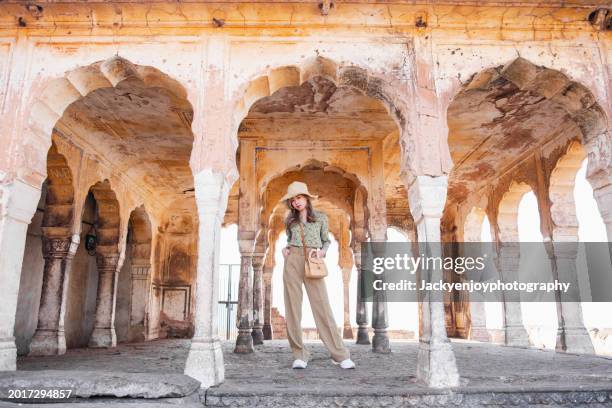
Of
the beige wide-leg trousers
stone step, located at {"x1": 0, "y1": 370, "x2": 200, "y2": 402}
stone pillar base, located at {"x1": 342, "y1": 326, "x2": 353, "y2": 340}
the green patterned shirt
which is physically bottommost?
stone pillar base, located at {"x1": 342, "y1": 326, "x2": 353, "y2": 340}

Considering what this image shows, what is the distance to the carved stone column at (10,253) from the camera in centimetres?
499

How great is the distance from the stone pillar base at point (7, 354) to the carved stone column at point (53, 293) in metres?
3.28

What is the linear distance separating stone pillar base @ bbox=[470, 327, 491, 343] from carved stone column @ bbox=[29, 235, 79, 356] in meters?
9.91

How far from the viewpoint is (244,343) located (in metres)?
7.98

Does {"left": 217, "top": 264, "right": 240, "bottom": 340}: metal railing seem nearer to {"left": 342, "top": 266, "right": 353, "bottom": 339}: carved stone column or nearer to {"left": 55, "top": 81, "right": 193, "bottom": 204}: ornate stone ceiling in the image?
{"left": 342, "top": 266, "right": 353, "bottom": 339}: carved stone column

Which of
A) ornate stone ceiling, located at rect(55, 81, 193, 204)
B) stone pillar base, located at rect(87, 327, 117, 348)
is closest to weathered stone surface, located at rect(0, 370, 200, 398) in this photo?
ornate stone ceiling, located at rect(55, 81, 193, 204)

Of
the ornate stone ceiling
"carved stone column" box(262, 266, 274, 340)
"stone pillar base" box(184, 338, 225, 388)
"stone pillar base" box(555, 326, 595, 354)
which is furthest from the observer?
"carved stone column" box(262, 266, 274, 340)

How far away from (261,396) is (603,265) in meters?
8.29

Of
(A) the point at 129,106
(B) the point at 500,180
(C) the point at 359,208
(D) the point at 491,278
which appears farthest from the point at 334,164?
(D) the point at 491,278

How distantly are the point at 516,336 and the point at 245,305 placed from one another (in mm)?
6245

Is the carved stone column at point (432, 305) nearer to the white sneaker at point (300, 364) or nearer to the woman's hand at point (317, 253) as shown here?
the woman's hand at point (317, 253)

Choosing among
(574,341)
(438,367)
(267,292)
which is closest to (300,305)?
(438,367)

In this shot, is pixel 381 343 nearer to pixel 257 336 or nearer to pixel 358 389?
pixel 257 336

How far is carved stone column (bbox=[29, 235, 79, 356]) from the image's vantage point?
8.09 metres
